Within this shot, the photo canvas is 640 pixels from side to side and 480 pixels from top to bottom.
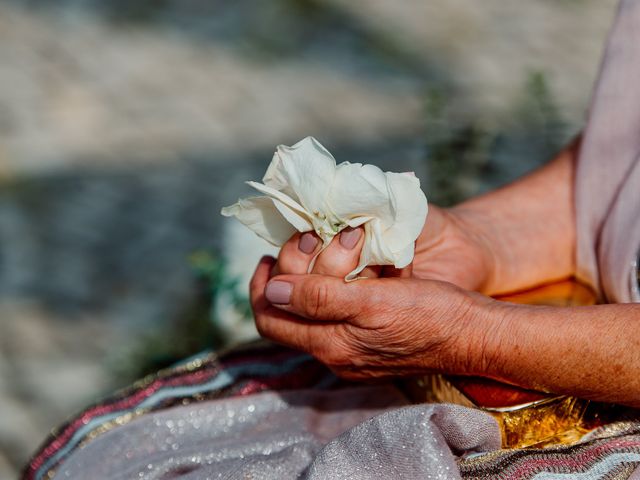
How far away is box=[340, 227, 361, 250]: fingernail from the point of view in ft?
4.34

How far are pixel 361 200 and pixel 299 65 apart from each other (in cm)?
299

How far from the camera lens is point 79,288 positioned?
3.01 metres

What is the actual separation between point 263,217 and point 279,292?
12 centimetres

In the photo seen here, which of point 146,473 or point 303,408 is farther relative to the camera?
point 303,408

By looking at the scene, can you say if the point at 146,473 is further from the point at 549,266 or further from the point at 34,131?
the point at 34,131

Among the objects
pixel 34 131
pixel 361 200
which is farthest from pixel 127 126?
pixel 361 200

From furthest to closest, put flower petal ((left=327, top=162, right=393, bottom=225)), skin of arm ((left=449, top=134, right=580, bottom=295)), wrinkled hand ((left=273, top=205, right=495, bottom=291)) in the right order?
skin of arm ((left=449, top=134, right=580, bottom=295)) < wrinkled hand ((left=273, top=205, right=495, bottom=291)) < flower petal ((left=327, top=162, right=393, bottom=225))

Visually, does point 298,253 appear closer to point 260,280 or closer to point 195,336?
point 260,280

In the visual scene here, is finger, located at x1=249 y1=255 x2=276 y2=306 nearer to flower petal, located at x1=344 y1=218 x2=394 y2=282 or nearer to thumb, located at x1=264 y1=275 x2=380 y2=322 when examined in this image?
thumb, located at x1=264 y1=275 x2=380 y2=322

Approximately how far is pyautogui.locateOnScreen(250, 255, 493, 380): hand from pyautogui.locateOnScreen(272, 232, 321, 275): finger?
18 millimetres

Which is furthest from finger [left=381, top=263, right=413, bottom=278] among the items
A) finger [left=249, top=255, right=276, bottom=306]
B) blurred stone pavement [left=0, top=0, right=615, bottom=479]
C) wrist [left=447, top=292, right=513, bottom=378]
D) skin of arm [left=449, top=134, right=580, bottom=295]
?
blurred stone pavement [left=0, top=0, right=615, bottom=479]

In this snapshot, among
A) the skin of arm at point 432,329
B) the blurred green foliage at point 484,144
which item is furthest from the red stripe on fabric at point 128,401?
the blurred green foliage at point 484,144

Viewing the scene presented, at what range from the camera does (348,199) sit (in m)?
1.26

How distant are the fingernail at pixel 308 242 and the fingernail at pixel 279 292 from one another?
0.06m
